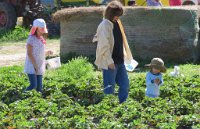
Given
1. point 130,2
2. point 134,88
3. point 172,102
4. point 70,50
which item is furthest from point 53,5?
point 172,102

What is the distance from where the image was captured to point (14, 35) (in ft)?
67.3

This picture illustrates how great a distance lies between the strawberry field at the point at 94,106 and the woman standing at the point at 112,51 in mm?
164

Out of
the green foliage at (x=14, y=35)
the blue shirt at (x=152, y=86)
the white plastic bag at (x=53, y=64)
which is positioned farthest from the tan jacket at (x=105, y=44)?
the green foliage at (x=14, y=35)

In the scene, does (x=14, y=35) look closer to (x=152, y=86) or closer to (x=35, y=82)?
(x=35, y=82)

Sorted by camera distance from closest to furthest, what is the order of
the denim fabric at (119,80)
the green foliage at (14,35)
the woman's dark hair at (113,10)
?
the woman's dark hair at (113,10), the denim fabric at (119,80), the green foliage at (14,35)

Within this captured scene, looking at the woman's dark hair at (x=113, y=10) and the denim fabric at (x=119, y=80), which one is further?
the denim fabric at (x=119, y=80)

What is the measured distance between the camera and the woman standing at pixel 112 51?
8.70 meters

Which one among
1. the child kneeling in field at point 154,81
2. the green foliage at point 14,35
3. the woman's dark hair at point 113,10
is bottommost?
the green foliage at point 14,35

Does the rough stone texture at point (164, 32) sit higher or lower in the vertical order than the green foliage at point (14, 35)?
higher

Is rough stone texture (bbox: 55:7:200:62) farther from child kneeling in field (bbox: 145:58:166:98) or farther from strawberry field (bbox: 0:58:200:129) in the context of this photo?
child kneeling in field (bbox: 145:58:166:98)

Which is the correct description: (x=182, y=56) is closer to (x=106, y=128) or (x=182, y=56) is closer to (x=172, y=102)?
(x=172, y=102)

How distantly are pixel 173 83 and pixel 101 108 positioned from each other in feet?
6.39

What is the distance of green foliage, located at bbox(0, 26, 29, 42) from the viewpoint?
66.0 feet

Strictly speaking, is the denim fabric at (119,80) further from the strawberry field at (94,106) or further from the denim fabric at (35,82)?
the denim fabric at (35,82)
